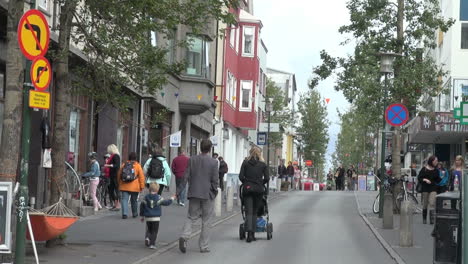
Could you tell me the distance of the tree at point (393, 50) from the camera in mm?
28703

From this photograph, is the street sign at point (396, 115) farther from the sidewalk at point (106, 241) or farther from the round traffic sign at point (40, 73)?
the round traffic sign at point (40, 73)

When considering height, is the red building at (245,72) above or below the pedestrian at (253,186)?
above

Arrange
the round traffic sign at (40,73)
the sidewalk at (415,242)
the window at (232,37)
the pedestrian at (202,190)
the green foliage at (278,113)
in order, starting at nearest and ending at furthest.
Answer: the round traffic sign at (40,73) < the pedestrian at (202,190) < the sidewalk at (415,242) < the window at (232,37) < the green foliage at (278,113)

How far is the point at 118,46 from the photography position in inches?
604

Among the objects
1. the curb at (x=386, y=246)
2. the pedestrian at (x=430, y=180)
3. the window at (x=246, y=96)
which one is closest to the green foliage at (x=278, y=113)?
the window at (x=246, y=96)

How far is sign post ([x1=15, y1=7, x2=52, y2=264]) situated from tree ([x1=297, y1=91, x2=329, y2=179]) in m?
92.1

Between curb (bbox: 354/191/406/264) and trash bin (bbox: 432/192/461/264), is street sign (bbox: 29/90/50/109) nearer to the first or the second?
trash bin (bbox: 432/192/461/264)

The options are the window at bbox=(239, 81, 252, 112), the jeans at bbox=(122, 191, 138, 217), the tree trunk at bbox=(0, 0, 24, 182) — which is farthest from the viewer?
the window at bbox=(239, 81, 252, 112)

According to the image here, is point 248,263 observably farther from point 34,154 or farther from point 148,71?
point 34,154

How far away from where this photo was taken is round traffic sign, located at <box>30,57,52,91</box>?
10758 mm

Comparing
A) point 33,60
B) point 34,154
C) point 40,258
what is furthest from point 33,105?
point 34,154

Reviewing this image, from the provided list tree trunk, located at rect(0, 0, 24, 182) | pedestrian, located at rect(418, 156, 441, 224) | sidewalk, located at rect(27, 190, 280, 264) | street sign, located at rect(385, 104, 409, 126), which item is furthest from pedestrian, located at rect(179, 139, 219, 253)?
pedestrian, located at rect(418, 156, 441, 224)

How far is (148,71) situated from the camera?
1605 centimetres

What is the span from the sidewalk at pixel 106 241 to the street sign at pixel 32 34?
3.34m
